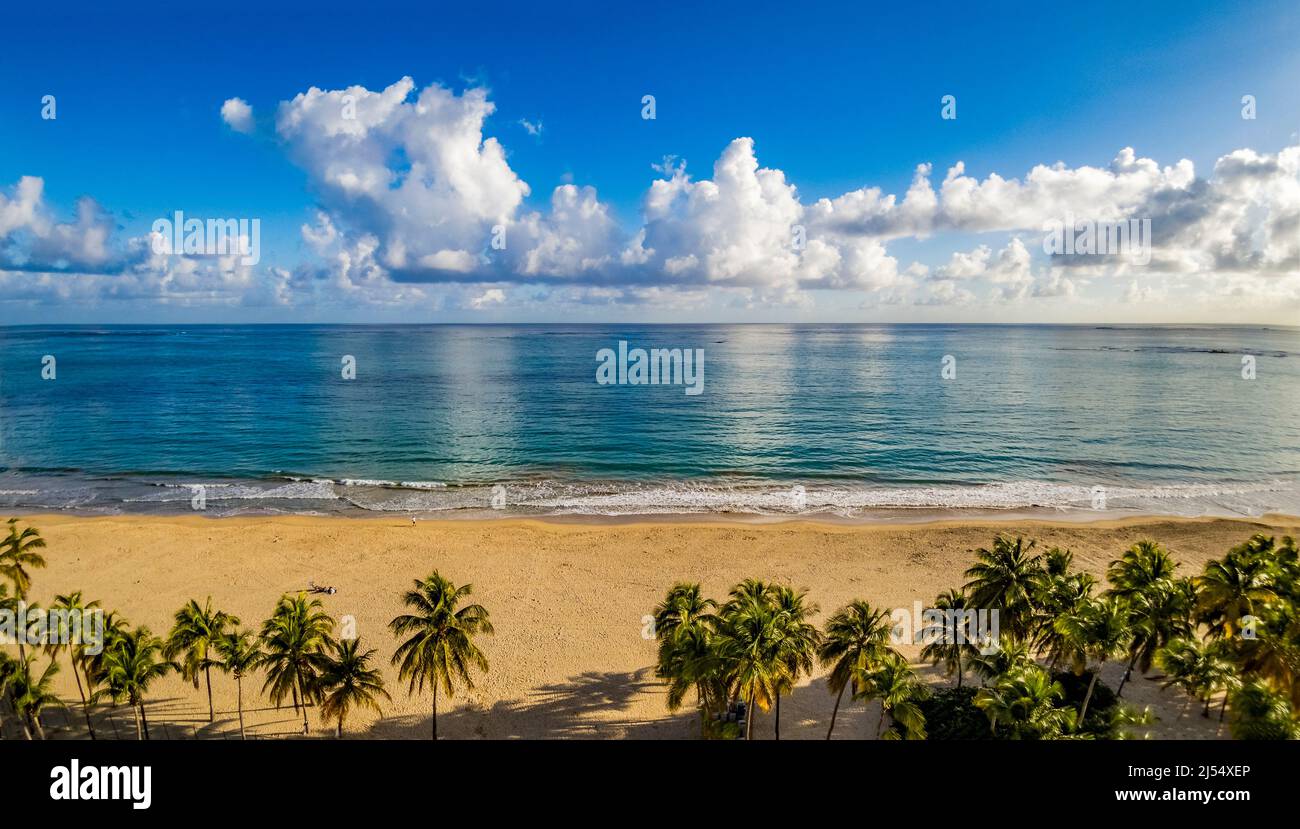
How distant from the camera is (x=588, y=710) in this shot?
96.7ft

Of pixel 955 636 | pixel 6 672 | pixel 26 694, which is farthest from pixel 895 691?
pixel 6 672

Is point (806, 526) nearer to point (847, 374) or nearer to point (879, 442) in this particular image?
point (879, 442)

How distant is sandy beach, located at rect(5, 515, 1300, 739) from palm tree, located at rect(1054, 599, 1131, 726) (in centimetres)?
652

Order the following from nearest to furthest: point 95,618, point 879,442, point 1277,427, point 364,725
Answer: point 95,618 < point 364,725 < point 879,442 < point 1277,427

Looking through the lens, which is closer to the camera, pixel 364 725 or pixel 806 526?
pixel 364 725

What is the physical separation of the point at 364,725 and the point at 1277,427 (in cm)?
11828

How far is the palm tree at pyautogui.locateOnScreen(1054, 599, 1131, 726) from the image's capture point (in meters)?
23.2

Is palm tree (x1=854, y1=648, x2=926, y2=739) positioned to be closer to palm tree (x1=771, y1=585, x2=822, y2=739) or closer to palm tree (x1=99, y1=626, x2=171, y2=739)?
palm tree (x1=771, y1=585, x2=822, y2=739)

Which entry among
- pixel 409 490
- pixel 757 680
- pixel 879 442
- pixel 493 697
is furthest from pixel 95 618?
pixel 879 442

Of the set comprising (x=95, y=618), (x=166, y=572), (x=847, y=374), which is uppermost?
(x=847, y=374)

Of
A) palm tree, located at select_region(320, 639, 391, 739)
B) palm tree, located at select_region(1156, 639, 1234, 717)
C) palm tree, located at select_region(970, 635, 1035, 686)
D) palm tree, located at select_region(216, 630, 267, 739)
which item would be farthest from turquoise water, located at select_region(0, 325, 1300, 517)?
palm tree, located at select_region(970, 635, 1035, 686)

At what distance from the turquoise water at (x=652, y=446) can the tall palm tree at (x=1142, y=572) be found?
2761 centimetres

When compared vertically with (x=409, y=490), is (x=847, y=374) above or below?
above

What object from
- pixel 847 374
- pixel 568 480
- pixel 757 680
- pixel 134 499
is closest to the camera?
pixel 757 680
